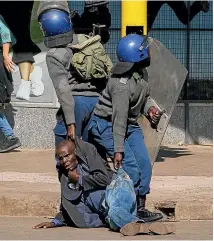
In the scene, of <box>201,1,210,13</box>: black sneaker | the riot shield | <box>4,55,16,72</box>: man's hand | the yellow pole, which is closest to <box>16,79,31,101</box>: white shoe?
<box>4,55,16,72</box>: man's hand

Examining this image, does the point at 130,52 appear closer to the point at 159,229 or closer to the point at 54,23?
the point at 54,23

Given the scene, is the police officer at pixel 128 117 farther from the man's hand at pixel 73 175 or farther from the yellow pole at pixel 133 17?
the yellow pole at pixel 133 17

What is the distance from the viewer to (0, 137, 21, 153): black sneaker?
13.1 m

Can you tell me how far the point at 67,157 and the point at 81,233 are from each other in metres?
0.61

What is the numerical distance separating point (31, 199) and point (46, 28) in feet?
5.03

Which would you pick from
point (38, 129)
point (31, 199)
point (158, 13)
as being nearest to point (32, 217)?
point (31, 199)

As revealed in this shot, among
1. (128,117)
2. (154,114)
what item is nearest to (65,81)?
(128,117)

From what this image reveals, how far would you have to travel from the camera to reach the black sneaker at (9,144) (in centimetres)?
1309

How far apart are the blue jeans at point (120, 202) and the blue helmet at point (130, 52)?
2.86 ft

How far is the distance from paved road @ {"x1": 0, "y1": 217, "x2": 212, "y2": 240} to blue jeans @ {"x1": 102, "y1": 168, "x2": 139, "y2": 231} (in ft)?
0.36

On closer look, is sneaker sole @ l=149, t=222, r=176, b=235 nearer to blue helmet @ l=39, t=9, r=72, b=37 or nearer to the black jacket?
the black jacket

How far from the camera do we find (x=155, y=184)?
10.3 metres

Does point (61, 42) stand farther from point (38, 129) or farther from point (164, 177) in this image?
point (38, 129)

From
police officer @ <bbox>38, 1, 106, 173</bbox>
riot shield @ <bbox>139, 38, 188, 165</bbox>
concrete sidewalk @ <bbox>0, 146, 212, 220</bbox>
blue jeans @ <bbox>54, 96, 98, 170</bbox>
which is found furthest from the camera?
riot shield @ <bbox>139, 38, 188, 165</bbox>
